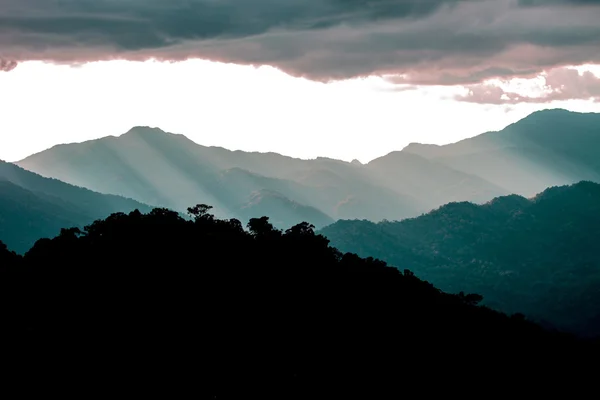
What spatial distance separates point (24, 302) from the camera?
150750 millimetres

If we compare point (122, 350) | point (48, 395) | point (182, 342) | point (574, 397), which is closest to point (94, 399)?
point (48, 395)

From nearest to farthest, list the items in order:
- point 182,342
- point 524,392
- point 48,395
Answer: point 48,395 < point 182,342 < point 524,392

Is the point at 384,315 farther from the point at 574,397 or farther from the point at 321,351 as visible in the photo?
the point at 574,397

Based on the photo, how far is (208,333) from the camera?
15450cm

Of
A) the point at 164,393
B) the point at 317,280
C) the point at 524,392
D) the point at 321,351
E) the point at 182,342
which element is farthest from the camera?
the point at 317,280

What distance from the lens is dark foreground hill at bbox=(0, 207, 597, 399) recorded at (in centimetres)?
13612

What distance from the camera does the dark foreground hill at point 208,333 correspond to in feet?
447

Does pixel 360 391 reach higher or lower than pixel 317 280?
lower

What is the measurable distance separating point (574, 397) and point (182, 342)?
9732 centimetres

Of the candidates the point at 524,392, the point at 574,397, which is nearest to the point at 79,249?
the point at 524,392

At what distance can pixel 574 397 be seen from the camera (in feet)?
618

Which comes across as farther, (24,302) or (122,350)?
(24,302)

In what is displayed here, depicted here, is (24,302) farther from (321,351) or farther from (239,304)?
(321,351)

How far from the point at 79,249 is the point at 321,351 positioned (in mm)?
63816
